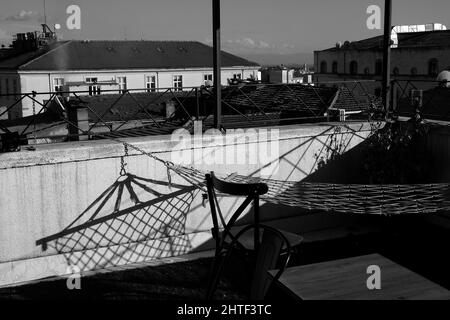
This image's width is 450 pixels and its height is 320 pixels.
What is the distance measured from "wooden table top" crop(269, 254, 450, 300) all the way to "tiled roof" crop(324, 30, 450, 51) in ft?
117

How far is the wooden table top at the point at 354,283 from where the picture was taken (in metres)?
3.26

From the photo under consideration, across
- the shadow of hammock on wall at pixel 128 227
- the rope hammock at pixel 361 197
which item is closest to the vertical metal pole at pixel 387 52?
the rope hammock at pixel 361 197

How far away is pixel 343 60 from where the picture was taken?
150ft

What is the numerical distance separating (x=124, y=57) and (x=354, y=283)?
3875cm

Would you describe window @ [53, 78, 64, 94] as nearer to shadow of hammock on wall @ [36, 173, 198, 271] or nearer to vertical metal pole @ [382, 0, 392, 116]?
vertical metal pole @ [382, 0, 392, 116]

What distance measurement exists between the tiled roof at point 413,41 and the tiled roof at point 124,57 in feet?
27.0

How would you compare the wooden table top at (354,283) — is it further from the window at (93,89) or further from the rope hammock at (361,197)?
the window at (93,89)

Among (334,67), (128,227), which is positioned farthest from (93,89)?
(128,227)

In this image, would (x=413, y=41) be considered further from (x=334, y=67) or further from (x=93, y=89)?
(x=93, y=89)

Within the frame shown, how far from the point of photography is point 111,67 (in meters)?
39.0

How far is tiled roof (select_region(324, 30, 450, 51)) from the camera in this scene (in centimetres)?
3744
